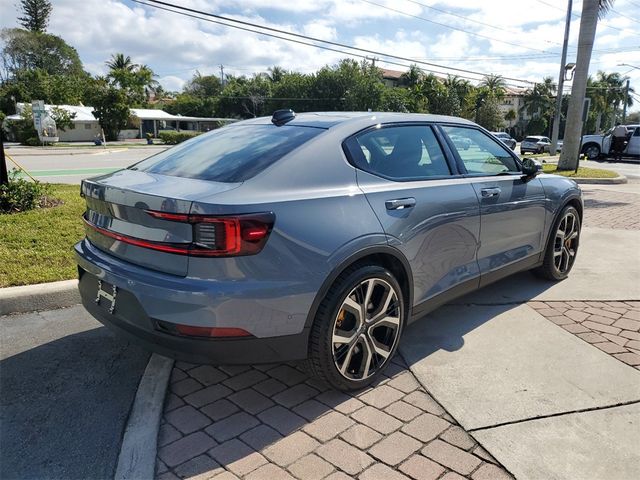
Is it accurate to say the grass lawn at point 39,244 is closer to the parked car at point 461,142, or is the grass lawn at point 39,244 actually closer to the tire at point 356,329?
the tire at point 356,329

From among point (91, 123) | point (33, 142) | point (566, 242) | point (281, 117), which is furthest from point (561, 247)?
point (91, 123)

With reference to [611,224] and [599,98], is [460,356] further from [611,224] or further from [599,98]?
[599,98]

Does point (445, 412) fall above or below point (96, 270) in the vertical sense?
below

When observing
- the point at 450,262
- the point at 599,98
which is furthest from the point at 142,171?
the point at 599,98

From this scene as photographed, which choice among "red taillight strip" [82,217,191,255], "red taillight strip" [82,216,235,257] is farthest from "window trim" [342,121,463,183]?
"red taillight strip" [82,217,191,255]

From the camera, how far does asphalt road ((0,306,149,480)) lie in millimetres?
2482

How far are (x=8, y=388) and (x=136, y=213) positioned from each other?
1.49 meters

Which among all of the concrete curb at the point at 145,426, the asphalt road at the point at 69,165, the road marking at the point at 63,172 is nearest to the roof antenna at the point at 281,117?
the concrete curb at the point at 145,426

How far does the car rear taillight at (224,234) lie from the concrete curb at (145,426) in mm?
986

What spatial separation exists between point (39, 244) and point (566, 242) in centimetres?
540

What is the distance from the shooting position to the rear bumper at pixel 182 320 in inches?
96.0

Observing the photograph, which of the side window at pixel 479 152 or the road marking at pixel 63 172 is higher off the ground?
the side window at pixel 479 152

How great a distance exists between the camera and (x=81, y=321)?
411 centimetres

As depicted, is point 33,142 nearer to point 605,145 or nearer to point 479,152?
point 605,145
